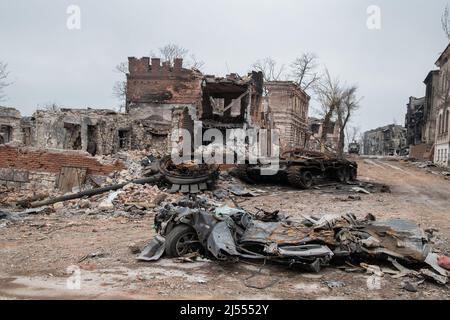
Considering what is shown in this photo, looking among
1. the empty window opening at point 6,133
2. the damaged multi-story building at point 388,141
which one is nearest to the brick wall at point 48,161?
the empty window opening at point 6,133

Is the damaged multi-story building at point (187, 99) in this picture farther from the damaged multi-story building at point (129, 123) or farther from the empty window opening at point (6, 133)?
the empty window opening at point (6, 133)

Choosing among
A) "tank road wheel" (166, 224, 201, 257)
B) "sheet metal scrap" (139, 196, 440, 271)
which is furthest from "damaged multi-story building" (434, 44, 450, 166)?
"tank road wheel" (166, 224, 201, 257)

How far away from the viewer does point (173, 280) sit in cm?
529

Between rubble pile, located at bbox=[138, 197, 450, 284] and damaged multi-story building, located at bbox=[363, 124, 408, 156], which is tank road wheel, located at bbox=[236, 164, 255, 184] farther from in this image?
damaged multi-story building, located at bbox=[363, 124, 408, 156]

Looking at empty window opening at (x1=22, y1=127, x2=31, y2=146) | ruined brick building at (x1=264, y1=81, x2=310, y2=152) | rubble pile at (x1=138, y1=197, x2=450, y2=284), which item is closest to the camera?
rubble pile at (x1=138, y1=197, x2=450, y2=284)

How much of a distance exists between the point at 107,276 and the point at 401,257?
158 inches

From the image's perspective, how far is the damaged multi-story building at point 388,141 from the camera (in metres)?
66.9

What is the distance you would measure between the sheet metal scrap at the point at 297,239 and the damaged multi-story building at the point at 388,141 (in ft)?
190

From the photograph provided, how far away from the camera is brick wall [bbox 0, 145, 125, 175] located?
15.0 m

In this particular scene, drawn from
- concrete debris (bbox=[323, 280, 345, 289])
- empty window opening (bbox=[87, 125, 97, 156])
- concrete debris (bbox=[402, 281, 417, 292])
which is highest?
empty window opening (bbox=[87, 125, 97, 156])

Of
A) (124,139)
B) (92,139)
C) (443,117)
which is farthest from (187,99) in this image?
(443,117)

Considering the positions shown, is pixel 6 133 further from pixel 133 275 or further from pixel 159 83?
pixel 133 275

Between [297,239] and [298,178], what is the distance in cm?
979

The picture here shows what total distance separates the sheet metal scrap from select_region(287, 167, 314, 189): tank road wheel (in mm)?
8907
